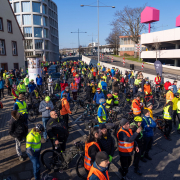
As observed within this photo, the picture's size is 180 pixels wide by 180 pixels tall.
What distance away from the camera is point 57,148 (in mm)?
5133

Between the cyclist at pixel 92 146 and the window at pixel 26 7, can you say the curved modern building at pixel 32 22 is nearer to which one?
the window at pixel 26 7

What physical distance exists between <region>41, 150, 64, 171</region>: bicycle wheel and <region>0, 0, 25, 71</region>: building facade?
25.2 metres

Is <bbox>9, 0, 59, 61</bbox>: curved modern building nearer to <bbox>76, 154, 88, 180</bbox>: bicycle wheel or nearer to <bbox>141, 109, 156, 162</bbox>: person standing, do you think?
<bbox>141, 109, 156, 162</bbox>: person standing

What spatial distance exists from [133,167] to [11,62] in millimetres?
28127

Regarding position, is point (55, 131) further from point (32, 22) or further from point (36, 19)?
point (36, 19)

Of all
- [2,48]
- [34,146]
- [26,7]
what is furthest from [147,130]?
[26,7]

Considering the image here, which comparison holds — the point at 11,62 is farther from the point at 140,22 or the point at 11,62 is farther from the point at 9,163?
the point at 140,22

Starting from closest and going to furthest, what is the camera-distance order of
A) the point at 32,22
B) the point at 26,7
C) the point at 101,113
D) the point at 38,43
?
1. the point at 101,113
2. the point at 26,7
3. the point at 32,22
4. the point at 38,43

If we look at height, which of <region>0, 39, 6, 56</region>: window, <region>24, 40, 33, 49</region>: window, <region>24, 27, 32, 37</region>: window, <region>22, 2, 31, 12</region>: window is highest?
<region>22, 2, 31, 12</region>: window

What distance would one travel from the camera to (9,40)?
2820cm

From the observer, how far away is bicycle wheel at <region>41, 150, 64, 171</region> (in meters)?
5.14

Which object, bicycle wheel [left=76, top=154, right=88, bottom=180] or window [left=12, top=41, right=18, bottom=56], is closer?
bicycle wheel [left=76, top=154, right=88, bottom=180]

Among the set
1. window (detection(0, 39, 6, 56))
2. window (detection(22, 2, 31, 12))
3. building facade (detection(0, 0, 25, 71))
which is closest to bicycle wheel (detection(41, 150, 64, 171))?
building facade (detection(0, 0, 25, 71))

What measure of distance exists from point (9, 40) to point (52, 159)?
2771 centimetres
